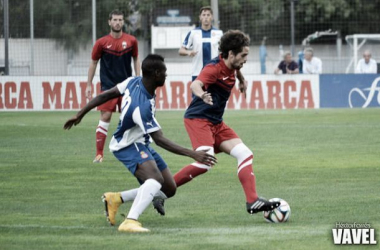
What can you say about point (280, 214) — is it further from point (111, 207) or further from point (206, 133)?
point (111, 207)

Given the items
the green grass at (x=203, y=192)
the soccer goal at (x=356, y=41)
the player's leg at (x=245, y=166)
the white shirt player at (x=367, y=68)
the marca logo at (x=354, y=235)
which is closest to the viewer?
the marca logo at (x=354, y=235)

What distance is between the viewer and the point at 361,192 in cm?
1100

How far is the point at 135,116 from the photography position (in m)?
8.70

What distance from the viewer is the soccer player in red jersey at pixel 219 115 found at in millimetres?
9391

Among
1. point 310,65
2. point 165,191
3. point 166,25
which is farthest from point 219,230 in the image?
point 166,25

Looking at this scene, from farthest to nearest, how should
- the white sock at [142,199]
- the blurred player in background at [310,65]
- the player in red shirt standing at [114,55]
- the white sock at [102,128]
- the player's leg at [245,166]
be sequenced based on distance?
the blurred player in background at [310,65] < the player in red shirt standing at [114,55] < the white sock at [102,128] < the player's leg at [245,166] < the white sock at [142,199]

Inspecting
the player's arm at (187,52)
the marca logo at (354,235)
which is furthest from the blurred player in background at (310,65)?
the marca logo at (354,235)

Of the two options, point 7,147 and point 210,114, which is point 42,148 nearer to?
point 7,147

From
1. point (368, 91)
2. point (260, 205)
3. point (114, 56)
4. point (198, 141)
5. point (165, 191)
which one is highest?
point (114, 56)

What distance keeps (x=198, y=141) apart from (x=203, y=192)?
1.82 meters

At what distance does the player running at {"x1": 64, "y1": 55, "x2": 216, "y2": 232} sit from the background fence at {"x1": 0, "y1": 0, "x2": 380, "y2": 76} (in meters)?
20.7

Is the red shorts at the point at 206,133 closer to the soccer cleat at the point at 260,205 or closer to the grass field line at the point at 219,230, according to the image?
the soccer cleat at the point at 260,205

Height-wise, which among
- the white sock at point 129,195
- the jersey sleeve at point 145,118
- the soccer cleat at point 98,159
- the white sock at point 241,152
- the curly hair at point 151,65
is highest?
the curly hair at point 151,65

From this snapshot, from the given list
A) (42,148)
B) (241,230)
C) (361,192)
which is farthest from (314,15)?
(241,230)
